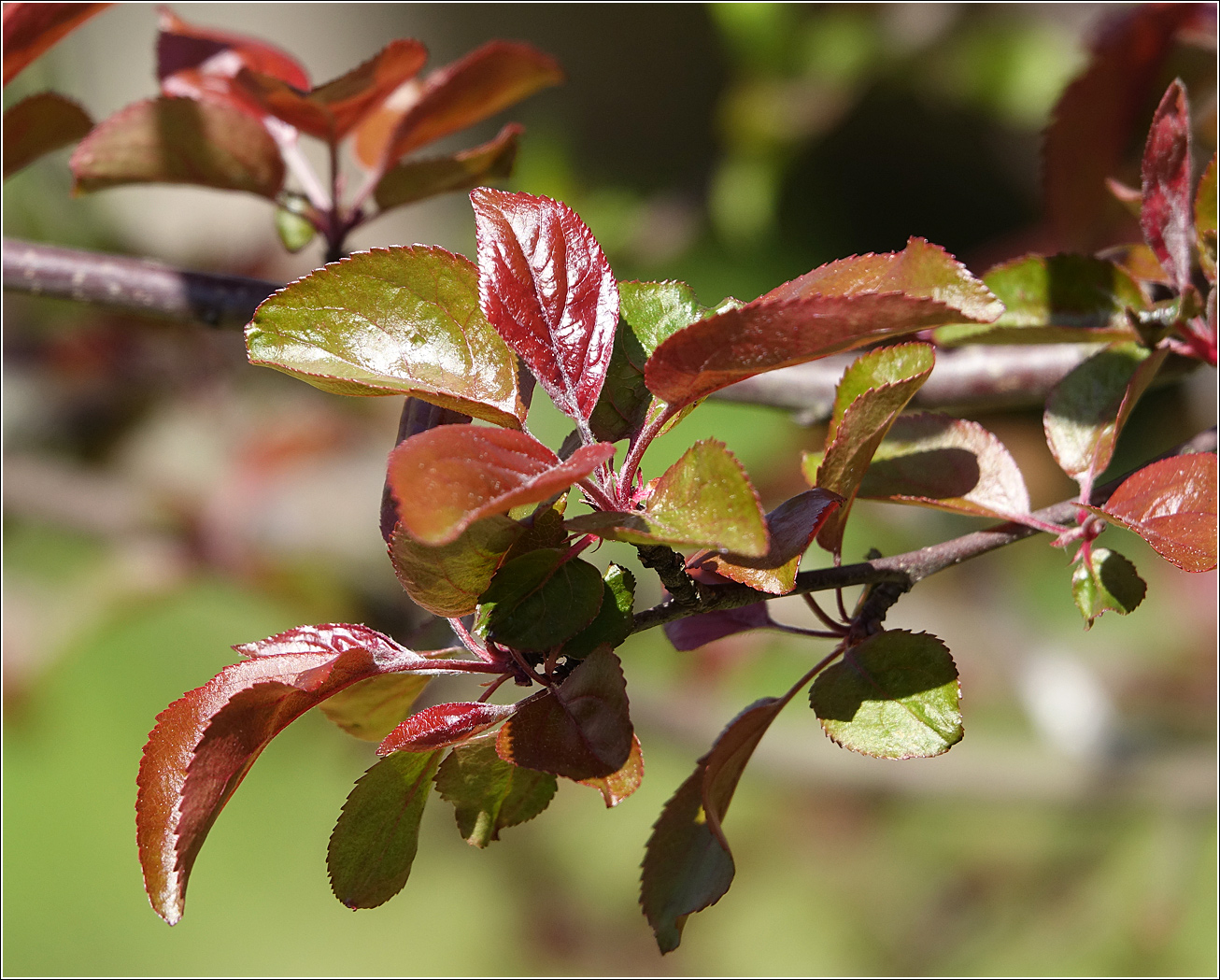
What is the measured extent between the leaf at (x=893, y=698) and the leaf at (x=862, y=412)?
4cm

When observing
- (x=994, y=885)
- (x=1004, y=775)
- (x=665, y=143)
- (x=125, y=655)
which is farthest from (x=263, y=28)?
(x=994, y=885)

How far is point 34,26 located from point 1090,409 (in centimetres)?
48

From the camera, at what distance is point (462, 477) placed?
216 mm

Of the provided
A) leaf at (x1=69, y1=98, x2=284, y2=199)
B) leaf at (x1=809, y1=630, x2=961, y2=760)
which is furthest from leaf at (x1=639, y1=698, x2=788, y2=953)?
leaf at (x1=69, y1=98, x2=284, y2=199)

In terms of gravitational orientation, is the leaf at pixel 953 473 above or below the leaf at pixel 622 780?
above

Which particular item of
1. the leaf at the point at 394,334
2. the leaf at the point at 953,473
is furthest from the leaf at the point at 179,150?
the leaf at the point at 953,473

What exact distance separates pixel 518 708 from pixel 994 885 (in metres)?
1.50

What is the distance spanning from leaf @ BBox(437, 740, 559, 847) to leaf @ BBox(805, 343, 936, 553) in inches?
5.0

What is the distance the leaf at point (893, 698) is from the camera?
28 cm

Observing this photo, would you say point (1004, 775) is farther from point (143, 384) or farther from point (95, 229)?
point (95, 229)

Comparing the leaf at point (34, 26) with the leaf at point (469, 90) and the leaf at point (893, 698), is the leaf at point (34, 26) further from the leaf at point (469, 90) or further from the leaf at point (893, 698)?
the leaf at point (893, 698)

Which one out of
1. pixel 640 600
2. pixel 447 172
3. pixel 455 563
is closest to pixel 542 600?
pixel 455 563

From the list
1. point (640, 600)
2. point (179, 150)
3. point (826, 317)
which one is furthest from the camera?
point (640, 600)

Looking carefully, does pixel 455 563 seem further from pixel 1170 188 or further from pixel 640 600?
pixel 640 600
